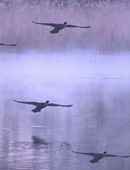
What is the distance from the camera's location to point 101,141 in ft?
88.6

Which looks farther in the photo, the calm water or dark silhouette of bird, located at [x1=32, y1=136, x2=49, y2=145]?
dark silhouette of bird, located at [x1=32, y1=136, x2=49, y2=145]

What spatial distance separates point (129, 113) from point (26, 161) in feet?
74.8

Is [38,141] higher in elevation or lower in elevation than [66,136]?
higher

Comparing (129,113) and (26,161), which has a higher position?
(26,161)

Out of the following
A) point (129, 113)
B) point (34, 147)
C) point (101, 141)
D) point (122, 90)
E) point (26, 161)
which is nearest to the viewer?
point (26, 161)

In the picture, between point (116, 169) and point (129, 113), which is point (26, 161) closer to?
point (116, 169)

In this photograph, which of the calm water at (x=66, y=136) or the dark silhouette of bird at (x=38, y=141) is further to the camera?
the dark silhouette of bird at (x=38, y=141)

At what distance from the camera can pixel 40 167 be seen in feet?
65.8

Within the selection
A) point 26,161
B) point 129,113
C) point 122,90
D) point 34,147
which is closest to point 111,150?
point 34,147

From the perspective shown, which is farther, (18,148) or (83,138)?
(83,138)

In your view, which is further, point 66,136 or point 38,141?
point 66,136

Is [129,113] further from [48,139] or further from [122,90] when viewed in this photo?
[122,90]

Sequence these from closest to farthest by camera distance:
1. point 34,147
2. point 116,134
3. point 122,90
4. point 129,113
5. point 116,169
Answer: point 116,169, point 34,147, point 116,134, point 129,113, point 122,90

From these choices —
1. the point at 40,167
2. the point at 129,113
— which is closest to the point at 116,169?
the point at 40,167
